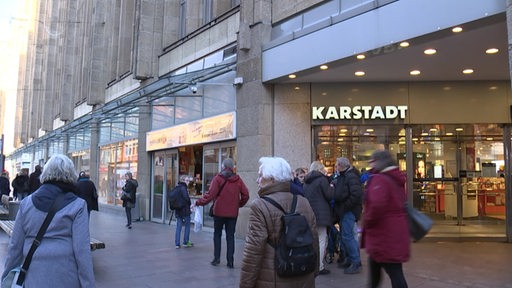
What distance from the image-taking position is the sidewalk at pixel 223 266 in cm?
668

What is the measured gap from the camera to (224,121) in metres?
12.3

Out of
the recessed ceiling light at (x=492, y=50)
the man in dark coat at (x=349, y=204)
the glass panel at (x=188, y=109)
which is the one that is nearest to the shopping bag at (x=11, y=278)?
the man in dark coat at (x=349, y=204)

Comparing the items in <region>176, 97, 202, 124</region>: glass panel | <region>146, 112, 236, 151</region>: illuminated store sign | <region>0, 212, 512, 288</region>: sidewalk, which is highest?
<region>176, 97, 202, 124</region>: glass panel

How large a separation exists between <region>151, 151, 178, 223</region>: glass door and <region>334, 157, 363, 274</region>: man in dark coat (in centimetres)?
881

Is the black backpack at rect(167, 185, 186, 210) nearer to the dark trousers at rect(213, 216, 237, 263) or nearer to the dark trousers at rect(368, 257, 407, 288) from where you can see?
the dark trousers at rect(213, 216, 237, 263)

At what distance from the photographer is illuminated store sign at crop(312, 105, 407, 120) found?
1074 centimetres

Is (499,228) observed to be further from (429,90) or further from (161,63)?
(161,63)

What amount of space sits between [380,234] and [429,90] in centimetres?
739

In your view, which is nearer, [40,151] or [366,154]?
[366,154]

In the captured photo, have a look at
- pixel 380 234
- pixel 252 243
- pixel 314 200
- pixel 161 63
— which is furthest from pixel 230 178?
pixel 161 63

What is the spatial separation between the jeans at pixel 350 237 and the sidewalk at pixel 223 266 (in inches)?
11.5

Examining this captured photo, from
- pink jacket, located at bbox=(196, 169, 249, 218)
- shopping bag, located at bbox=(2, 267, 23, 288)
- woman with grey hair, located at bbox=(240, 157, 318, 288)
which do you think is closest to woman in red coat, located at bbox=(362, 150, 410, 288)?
woman with grey hair, located at bbox=(240, 157, 318, 288)

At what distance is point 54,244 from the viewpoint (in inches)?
128

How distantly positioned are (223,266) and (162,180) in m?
8.66
